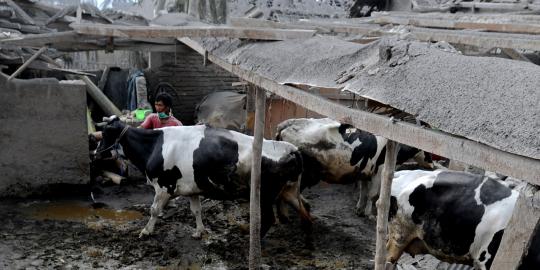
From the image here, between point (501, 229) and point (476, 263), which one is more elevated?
point (501, 229)

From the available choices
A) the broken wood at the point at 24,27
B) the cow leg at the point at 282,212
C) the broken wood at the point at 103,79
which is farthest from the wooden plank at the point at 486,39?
the broken wood at the point at 24,27

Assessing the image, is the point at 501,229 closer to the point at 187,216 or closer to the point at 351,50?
the point at 351,50

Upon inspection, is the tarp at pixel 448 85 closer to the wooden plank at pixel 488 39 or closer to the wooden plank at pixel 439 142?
the wooden plank at pixel 439 142

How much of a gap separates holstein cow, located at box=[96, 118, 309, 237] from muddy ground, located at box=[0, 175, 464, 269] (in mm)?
366

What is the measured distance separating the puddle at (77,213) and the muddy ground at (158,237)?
0.01m

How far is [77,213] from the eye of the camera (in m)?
7.75

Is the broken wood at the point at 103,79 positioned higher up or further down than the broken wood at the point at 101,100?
higher up

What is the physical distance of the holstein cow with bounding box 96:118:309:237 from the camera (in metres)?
6.64

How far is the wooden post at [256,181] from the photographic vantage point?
543 centimetres

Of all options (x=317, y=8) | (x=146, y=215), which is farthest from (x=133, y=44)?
(x=317, y=8)

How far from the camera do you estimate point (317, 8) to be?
57.7 ft

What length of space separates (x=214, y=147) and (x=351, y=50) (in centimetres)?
334

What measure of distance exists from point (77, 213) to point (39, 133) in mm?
1456

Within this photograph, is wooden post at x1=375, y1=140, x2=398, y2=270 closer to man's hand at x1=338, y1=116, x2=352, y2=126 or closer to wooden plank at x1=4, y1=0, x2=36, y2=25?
man's hand at x1=338, y1=116, x2=352, y2=126
